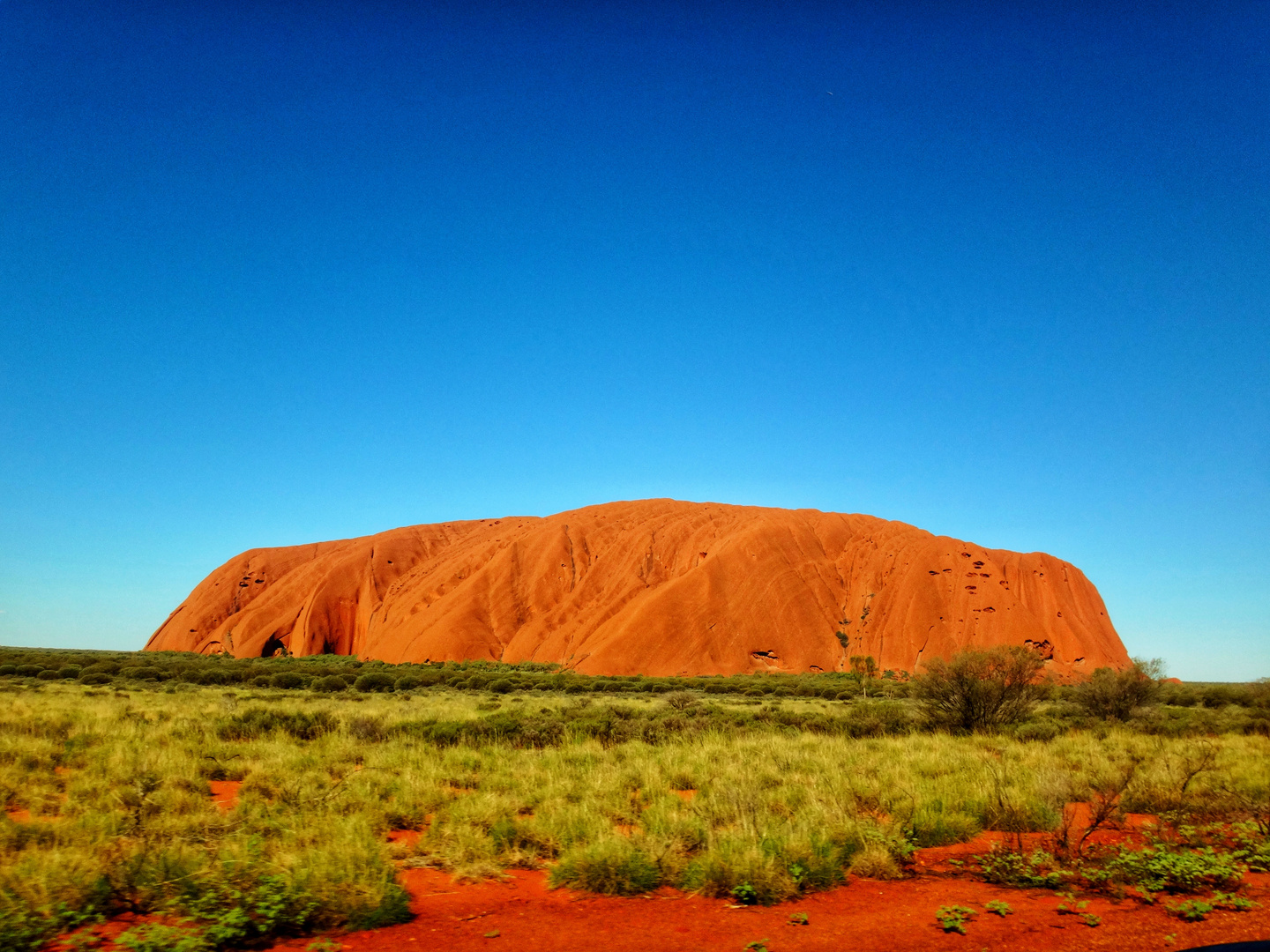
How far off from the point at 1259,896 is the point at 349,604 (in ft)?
246

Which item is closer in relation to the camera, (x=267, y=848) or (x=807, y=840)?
(x=267, y=848)

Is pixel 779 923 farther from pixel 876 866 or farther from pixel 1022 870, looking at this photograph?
pixel 1022 870

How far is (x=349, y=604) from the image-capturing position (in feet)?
237

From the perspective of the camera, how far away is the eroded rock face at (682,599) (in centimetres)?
5641

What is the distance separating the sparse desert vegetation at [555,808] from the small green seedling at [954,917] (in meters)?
1.06

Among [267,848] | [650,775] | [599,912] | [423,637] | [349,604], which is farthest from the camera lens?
[349,604]

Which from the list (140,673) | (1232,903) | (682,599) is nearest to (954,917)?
(1232,903)

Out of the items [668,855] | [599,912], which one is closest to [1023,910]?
[668,855]

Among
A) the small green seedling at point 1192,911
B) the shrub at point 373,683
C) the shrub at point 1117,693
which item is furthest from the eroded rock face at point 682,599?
the small green seedling at point 1192,911

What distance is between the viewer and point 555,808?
876cm

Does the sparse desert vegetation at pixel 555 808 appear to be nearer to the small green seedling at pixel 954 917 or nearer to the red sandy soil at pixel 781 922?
the red sandy soil at pixel 781 922

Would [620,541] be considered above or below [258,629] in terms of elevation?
above

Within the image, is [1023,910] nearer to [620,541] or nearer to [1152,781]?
[1152,781]

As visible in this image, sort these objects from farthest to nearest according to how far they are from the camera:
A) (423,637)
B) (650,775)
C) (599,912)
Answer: (423,637)
(650,775)
(599,912)
